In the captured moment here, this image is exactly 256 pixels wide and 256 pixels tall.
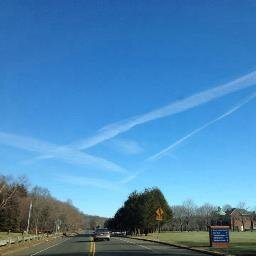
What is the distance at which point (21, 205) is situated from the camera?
141 meters

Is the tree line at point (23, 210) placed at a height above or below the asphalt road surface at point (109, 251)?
above

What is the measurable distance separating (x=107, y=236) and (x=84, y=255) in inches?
1261

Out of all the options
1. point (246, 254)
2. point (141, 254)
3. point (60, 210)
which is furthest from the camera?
point (60, 210)

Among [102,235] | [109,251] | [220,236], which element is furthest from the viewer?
[102,235]

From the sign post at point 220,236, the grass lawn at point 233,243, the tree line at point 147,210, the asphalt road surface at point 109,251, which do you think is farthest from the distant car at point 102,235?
the tree line at point 147,210

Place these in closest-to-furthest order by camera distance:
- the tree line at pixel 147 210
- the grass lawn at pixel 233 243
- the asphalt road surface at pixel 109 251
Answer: the asphalt road surface at pixel 109 251, the grass lawn at pixel 233 243, the tree line at pixel 147 210

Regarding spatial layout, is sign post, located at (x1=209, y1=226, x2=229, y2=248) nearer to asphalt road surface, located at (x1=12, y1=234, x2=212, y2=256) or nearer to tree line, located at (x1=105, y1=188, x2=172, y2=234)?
asphalt road surface, located at (x1=12, y1=234, x2=212, y2=256)

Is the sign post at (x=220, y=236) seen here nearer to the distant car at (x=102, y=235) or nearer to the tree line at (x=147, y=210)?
the distant car at (x=102, y=235)

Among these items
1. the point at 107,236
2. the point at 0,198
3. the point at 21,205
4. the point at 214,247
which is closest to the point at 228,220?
the point at 21,205

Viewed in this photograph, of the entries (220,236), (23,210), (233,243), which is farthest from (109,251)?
(23,210)

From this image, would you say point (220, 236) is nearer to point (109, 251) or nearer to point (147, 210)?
point (109, 251)

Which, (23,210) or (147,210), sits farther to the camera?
(23,210)

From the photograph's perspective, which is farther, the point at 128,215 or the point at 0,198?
the point at 0,198

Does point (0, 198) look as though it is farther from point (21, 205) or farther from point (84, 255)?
point (84, 255)
